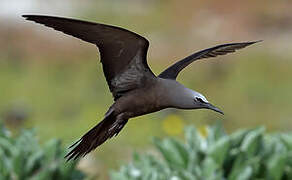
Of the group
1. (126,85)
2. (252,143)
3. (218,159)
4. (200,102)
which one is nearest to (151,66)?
(252,143)

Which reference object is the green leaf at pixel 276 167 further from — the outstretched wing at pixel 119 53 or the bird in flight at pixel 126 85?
the outstretched wing at pixel 119 53

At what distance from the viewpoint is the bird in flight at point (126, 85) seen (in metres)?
3.07

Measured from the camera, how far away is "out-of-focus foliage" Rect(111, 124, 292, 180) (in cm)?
462

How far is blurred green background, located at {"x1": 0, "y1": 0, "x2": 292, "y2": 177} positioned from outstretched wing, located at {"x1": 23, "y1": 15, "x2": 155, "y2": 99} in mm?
4665

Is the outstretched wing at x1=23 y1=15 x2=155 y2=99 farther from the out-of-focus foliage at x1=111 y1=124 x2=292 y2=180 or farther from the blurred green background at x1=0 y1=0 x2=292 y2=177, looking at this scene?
the blurred green background at x1=0 y1=0 x2=292 y2=177

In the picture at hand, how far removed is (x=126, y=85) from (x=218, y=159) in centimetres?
155

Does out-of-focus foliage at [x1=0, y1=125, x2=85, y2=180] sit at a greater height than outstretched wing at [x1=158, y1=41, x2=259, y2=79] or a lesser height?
lesser

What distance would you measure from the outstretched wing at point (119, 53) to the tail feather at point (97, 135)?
11 cm

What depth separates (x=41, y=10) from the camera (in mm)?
14039

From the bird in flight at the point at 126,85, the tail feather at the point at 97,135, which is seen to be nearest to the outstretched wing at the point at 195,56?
the bird in flight at the point at 126,85

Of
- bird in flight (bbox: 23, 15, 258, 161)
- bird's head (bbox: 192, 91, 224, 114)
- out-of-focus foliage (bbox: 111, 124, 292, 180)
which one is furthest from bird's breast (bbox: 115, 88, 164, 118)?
out-of-focus foliage (bbox: 111, 124, 292, 180)

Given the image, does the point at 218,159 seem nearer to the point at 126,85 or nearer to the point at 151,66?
the point at 126,85

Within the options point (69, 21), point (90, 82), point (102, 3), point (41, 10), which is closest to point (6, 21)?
point (41, 10)

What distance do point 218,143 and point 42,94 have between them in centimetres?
650
